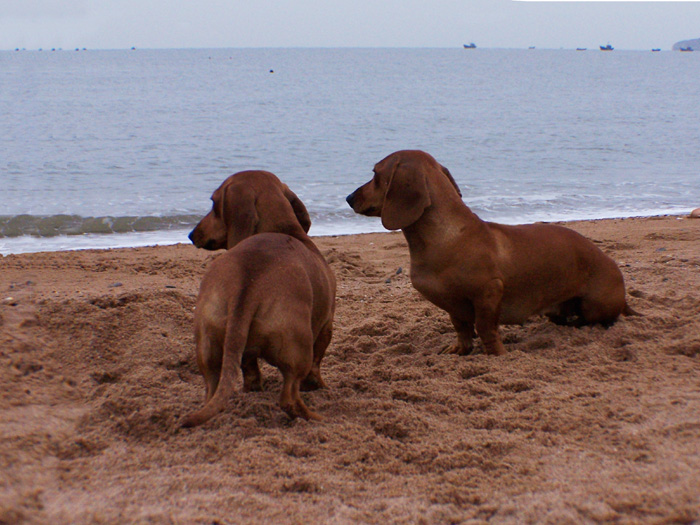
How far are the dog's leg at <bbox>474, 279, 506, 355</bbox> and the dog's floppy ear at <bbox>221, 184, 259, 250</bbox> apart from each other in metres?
1.36

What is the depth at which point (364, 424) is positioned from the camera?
318 cm

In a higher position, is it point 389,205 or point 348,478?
point 389,205

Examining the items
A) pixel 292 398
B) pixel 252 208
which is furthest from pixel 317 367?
pixel 252 208

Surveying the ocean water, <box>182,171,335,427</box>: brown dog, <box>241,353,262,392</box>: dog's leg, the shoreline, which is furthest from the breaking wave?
<box>182,171,335,427</box>: brown dog

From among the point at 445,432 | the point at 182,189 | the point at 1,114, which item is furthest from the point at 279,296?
the point at 1,114

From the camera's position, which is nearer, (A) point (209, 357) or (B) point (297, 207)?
(A) point (209, 357)

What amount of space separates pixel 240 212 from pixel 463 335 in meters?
1.53

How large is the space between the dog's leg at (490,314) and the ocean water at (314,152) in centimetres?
618

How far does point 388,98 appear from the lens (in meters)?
41.7

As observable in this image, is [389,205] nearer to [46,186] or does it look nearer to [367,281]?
[367,281]

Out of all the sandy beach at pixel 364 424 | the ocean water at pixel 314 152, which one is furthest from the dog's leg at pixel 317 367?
the ocean water at pixel 314 152

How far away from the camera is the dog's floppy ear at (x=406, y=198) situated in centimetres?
399

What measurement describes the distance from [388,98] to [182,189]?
2949 centimetres

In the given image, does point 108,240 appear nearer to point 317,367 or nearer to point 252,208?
point 252,208
